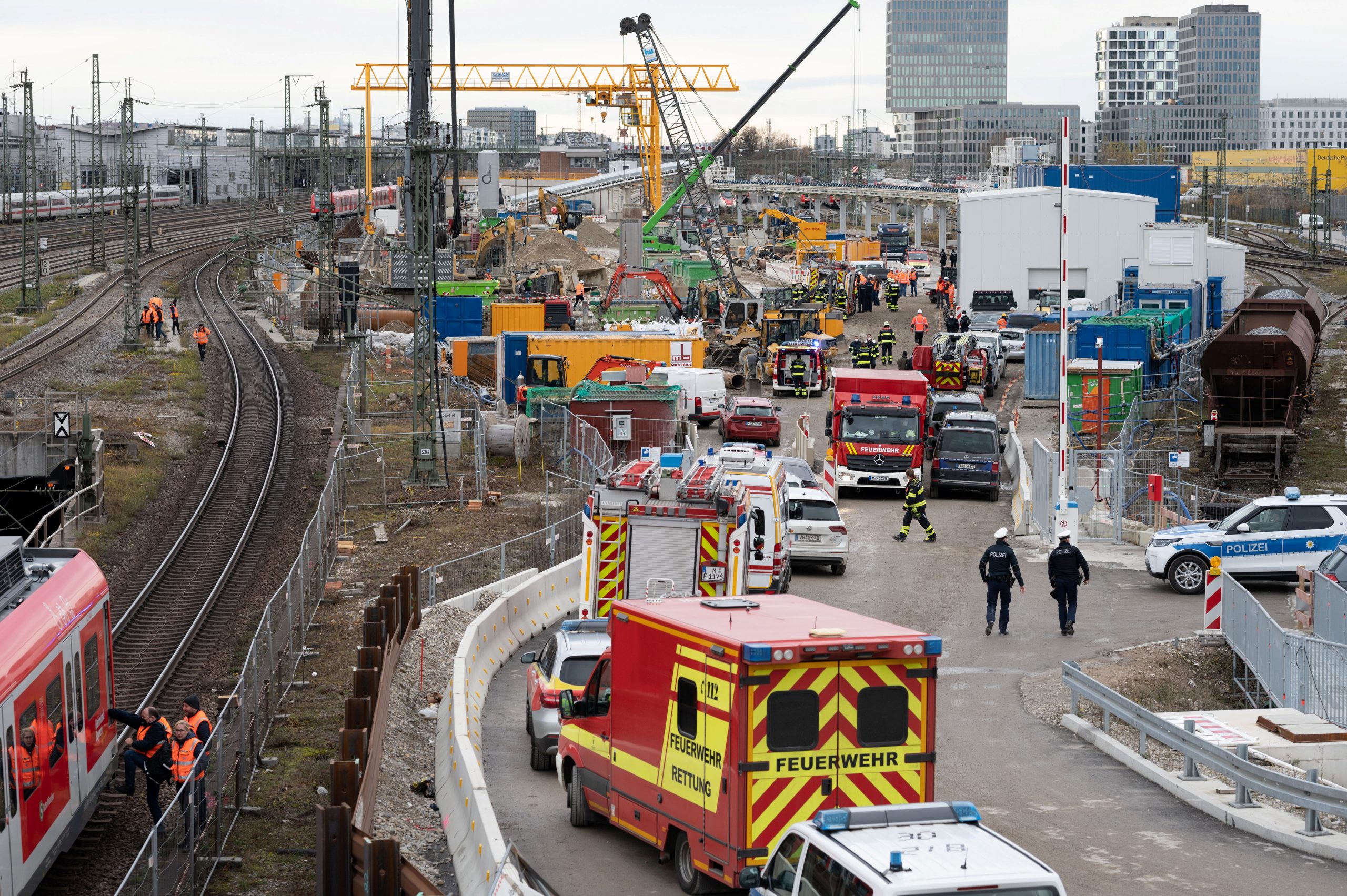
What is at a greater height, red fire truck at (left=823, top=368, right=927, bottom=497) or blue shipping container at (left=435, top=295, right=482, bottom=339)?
blue shipping container at (left=435, top=295, right=482, bottom=339)

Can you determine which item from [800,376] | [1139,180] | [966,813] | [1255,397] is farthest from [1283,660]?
[1139,180]

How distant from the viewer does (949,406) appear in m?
37.6

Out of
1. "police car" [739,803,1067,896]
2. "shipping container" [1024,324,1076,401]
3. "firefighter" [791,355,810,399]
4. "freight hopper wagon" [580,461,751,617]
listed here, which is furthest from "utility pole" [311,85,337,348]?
"police car" [739,803,1067,896]

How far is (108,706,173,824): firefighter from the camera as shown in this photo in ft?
45.5

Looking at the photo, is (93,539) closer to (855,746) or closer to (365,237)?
(855,746)

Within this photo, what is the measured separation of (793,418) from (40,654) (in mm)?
32524

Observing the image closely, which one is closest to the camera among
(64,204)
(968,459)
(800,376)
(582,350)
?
(968,459)

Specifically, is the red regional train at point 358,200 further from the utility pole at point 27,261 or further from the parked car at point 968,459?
the parked car at point 968,459

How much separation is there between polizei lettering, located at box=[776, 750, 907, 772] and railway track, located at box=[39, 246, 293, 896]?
15.4 ft

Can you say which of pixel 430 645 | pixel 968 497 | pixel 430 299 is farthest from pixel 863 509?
pixel 430 645

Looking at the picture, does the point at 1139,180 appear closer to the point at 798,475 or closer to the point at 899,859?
the point at 798,475

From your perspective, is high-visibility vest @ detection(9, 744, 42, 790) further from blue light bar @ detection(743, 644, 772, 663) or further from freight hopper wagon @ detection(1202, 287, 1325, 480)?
freight hopper wagon @ detection(1202, 287, 1325, 480)

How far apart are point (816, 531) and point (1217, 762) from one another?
475 inches

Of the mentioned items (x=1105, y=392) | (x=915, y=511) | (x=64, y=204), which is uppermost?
A: (x=64, y=204)
